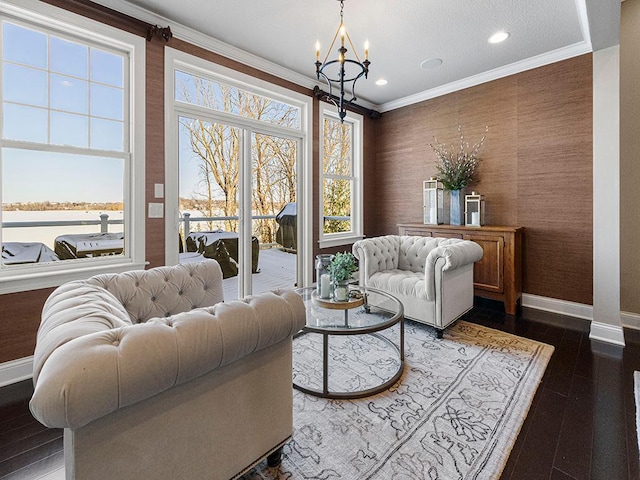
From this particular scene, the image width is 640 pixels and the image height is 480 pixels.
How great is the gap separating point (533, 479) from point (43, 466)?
92.7 inches

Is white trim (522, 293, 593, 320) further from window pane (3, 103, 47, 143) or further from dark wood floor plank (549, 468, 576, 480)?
window pane (3, 103, 47, 143)

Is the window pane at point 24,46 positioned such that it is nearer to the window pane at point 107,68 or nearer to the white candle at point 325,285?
the window pane at point 107,68

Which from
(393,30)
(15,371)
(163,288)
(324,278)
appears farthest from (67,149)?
(393,30)

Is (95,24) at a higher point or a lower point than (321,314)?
higher

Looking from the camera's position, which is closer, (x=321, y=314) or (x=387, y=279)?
(x=321, y=314)

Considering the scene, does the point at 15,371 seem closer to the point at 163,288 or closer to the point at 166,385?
the point at 163,288

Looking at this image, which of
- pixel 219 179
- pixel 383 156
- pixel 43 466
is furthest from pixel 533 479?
pixel 383 156

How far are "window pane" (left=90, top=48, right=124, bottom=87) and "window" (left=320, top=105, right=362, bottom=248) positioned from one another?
2.45 metres

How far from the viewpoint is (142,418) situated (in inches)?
41.5

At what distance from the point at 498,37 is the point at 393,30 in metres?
1.12

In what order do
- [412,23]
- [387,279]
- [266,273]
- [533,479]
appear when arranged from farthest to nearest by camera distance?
[266,273] < [387,279] < [412,23] < [533,479]

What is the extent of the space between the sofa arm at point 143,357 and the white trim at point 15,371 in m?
2.13

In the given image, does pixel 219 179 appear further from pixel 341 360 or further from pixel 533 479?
pixel 533 479

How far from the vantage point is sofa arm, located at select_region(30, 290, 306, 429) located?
2.72ft
